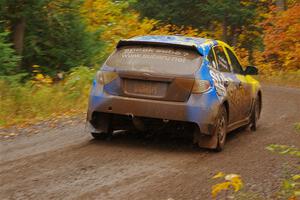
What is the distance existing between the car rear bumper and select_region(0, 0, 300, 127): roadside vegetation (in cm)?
309

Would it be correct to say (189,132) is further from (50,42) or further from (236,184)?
(50,42)

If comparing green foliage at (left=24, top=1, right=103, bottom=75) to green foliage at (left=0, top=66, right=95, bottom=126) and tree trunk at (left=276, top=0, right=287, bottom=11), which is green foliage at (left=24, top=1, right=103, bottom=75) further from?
tree trunk at (left=276, top=0, right=287, bottom=11)

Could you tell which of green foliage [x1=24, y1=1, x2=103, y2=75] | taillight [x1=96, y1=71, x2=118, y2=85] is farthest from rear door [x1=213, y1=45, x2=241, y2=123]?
green foliage [x1=24, y1=1, x2=103, y2=75]

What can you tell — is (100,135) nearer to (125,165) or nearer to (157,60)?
(157,60)

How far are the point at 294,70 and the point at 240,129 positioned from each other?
63.7 feet

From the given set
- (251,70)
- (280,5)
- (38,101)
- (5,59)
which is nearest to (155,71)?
(251,70)

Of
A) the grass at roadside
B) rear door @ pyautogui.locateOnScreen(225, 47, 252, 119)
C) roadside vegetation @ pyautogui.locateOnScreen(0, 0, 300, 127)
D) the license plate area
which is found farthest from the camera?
the grass at roadside

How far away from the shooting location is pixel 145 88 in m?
8.69

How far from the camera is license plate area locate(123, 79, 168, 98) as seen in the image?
862 centimetres

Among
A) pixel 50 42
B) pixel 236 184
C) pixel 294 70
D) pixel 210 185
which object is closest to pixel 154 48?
pixel 210 185

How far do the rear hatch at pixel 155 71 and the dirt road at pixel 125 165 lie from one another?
0.87 metres

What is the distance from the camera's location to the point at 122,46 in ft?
30.7

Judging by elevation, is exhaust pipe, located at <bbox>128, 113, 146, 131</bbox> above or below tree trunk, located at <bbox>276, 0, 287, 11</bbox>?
above

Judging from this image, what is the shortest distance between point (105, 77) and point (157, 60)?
2.69 ft
